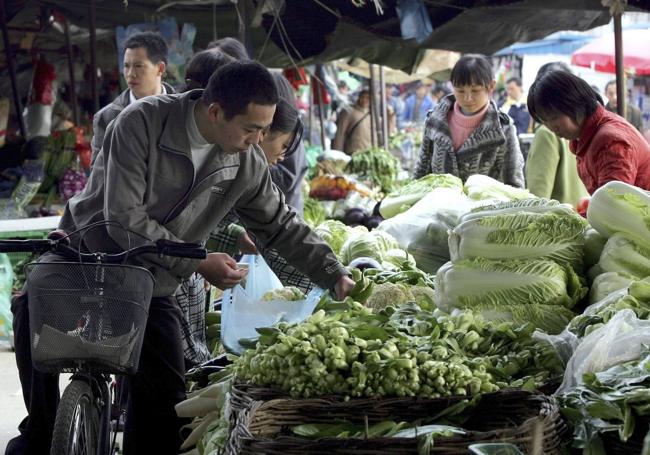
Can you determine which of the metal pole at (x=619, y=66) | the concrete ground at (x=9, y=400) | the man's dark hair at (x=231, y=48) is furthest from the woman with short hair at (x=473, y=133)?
the concrete ground at (x=9, y=400)

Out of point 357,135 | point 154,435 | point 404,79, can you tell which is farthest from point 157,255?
point 404,79

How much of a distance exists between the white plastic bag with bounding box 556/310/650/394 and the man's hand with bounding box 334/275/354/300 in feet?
4.25

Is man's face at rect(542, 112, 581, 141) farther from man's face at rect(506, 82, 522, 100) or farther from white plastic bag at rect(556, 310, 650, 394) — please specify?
man's face at rect(506, 82, 522, 100)

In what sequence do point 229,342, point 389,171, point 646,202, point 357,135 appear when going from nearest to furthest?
point 646,202 < point 229,342 < point 389,171 < point 357,135

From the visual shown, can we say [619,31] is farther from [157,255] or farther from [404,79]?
[404,79]

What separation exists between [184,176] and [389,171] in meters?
9.09

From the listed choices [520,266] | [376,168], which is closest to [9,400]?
[520,266]

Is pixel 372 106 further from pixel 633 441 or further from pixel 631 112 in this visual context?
pixel 633 441

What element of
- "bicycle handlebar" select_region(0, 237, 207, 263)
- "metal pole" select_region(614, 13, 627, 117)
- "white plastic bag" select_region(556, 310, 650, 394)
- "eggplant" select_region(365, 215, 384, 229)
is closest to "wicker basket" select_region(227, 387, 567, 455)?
"white plastic bag" select_region(556, 310, 650, 394)

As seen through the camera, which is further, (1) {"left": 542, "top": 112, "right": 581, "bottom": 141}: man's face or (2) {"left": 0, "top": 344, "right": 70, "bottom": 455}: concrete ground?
(2) {"left": 0, "top": 344, "right": 70, "bottom": 455}: concrete ground

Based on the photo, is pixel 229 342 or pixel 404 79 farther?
pixel 404 79

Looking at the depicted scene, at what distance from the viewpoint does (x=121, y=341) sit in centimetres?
366

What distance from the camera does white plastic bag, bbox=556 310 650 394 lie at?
3.19 m

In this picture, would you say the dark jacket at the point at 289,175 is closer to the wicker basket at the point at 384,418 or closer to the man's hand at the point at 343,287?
the man's hand at the point at 343,287
